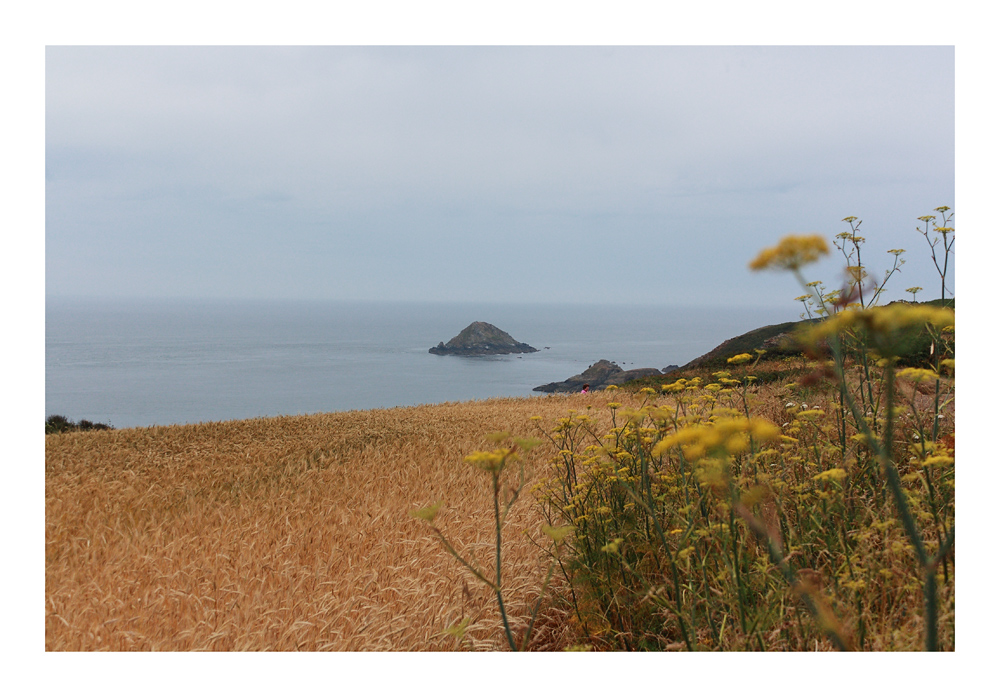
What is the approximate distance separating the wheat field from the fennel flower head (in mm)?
1531

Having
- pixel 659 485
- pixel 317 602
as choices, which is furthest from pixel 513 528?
pixel 317 602

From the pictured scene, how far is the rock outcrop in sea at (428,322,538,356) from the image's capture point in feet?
154

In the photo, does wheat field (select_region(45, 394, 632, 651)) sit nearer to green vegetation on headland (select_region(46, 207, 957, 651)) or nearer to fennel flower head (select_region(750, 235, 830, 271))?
green vegetation on headland (select_region(46, 207, 957, 651))

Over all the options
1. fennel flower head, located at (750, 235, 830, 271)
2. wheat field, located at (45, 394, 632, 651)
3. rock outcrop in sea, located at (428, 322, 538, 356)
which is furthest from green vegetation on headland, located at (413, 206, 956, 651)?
rock outcrop in sea, located at (428, 322, 538, 356)

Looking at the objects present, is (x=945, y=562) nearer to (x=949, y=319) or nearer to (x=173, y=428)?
(x=949, y=319)

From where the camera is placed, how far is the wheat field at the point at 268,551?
2398mm

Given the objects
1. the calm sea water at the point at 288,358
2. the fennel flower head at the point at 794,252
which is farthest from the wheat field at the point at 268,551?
the fennel flower head at the point at 794,252

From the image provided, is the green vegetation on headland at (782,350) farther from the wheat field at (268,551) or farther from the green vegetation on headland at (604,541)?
the wheat field at (268,551)

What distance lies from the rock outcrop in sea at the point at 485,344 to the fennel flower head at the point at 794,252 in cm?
4487

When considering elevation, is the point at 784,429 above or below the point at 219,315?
below

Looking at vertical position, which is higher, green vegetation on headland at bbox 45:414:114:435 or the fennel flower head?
the fennel flower head

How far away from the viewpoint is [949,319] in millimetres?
1323

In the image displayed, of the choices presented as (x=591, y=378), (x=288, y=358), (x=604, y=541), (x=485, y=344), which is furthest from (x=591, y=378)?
(x=288, y=358)
